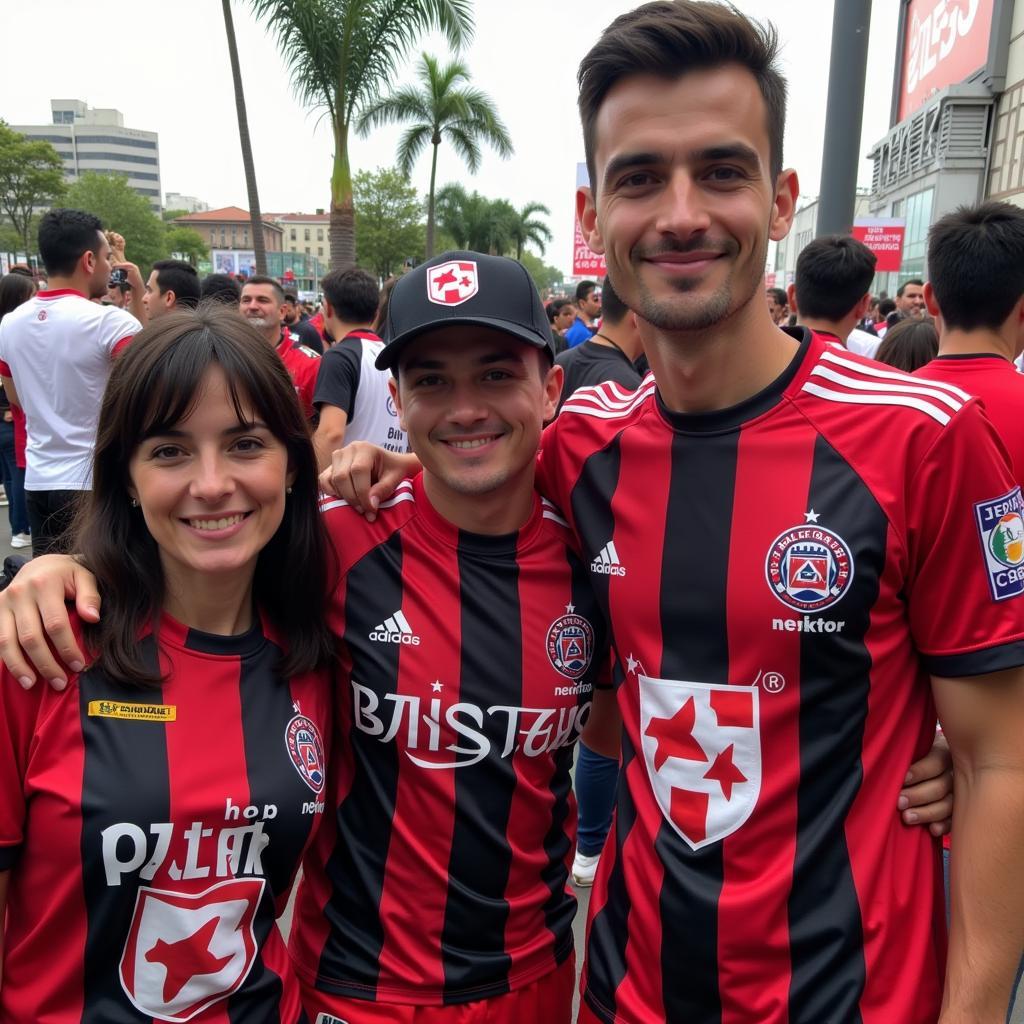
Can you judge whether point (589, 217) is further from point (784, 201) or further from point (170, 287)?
point (170, 287)

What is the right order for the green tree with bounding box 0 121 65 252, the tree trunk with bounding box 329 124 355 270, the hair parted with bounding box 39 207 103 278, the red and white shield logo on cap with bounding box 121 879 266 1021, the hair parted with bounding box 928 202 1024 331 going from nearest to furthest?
the red and white shield logo on cap with bounding box 121 879 266 1021 < the hair parted with bounding box 928 202 1024 331 < the hair parted with bounding box 39 207 103 278 < the tree trunk with bounding box 329 124 355 270 < the green tree with bounding box 0 121 65 252

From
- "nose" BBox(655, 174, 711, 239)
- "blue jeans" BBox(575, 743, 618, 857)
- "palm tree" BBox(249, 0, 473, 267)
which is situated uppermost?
"palm tree" BBox(249, 0, 473, 267)

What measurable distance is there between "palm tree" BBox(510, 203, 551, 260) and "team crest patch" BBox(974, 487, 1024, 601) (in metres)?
54.2

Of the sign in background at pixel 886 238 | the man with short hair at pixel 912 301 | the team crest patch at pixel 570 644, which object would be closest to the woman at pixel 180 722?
the team crest patch at pixel 570 644

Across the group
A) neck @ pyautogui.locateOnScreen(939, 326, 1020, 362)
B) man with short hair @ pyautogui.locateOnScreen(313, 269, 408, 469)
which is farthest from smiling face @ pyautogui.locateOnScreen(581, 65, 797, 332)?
man with short hair @ pyautogui.locateOnScreen(313, 269, 408, 469)

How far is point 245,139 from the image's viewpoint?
15211 millimetres

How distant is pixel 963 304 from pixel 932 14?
32746 millimetres

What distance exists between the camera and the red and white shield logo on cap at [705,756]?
1614 mm

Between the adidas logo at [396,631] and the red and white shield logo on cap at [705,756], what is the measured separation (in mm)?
541

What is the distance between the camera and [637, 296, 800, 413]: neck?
1.70 meters

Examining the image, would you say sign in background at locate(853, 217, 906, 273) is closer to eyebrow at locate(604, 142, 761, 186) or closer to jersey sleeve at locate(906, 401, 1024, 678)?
eyebrow at locate(604, 142, 761, 186)

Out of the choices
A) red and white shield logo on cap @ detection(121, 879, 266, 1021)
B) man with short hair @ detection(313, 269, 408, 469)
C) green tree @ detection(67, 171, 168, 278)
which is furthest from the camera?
green tree @ detection(67, 171, 168, 278)

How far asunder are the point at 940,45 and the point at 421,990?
33355 millimetres

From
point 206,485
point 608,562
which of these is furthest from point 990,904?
point 206,485
